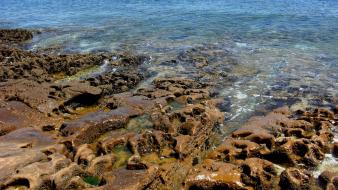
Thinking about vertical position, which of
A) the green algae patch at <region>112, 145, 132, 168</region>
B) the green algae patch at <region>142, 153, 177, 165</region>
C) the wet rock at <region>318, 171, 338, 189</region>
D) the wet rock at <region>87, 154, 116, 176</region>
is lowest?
the green algae patch at <region>112, 145, 132, 168</region>

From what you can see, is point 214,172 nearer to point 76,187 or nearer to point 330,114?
point 76,187

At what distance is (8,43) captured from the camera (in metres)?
29.6

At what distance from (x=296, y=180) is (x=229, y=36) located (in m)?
20.9

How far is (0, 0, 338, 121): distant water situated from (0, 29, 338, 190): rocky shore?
2.24 meters

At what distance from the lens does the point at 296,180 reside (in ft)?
31.2

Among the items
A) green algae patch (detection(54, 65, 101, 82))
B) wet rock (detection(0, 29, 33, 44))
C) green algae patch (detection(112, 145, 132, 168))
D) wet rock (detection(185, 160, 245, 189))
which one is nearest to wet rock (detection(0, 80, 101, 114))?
green algae patch (detection(54, 65, 101, 82))

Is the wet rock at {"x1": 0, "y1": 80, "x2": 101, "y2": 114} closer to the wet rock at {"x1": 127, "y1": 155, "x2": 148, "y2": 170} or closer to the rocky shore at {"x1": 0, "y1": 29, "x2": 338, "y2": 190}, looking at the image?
the rocky shore at {"x1": 0, "y1": 29, "x2": 338, "y2": 190}

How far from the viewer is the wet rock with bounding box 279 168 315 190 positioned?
9.45 m

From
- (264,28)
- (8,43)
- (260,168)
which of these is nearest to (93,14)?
(8,43)

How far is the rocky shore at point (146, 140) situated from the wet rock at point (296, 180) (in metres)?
0.03

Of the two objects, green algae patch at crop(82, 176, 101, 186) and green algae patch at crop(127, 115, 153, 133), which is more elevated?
green algae patch at crop(82, 176, 101, 186)

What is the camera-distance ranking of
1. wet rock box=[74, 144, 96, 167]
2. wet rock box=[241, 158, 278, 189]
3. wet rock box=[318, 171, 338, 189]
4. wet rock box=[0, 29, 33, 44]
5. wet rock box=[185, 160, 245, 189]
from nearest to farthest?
wet rock box=[318, 171, 338, 189] → wet rock box=[185, 160, 245, 189] → wet rock box=[241, 158, 278, 189] → wet rock box=[74, 144, 96, 167] → wet rock box=[0, 29, 33, 44]

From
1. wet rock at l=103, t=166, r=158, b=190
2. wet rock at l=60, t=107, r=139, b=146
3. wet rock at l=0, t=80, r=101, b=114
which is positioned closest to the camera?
wet rock at l=103, t=166, r=158, b=190

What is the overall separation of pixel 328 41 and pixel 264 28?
6499 mm
